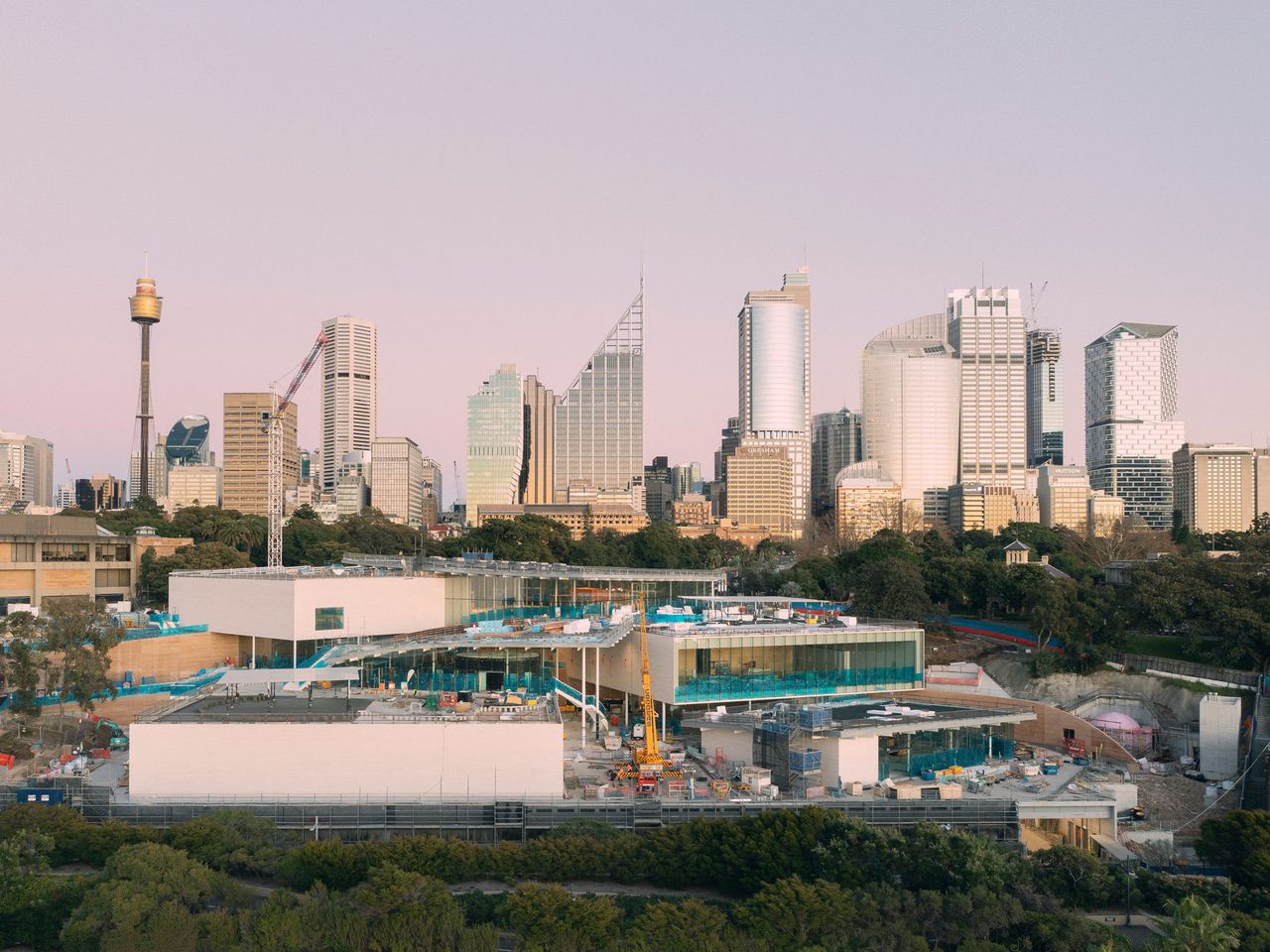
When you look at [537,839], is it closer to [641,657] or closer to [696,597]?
[641,657]

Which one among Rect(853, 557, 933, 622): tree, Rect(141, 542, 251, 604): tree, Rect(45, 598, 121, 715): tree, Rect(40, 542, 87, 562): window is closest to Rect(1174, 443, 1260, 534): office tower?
Rect(853, 557, 933, 622): tree

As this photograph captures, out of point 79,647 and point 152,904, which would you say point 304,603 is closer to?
point 79,647

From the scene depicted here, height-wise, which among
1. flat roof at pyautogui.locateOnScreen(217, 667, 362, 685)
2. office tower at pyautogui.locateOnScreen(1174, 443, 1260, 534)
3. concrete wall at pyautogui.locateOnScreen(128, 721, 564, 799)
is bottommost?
concrete wall at pyautogui.locateOnScreen(128, 721, 564, 799)

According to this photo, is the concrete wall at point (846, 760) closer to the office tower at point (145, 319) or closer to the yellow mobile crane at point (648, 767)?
the yellow mobile crane at point (648, 767)

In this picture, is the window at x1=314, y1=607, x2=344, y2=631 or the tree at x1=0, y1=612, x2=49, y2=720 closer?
the tree at x1=0, y1=612, x2=49, y2=720

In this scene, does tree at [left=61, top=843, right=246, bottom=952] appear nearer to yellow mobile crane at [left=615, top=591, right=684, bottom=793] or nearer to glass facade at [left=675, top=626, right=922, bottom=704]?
yellow mobile crane at [left=615, top=591, right=684, bottom=793]
